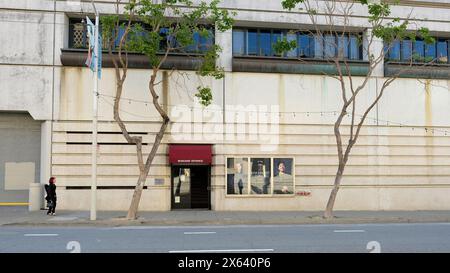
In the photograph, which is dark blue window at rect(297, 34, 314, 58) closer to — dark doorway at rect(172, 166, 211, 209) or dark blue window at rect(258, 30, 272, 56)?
dark blue window at rect(258, 30, 272, 56)

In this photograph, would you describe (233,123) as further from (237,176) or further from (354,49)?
(354,49)

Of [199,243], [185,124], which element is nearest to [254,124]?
[185,124]

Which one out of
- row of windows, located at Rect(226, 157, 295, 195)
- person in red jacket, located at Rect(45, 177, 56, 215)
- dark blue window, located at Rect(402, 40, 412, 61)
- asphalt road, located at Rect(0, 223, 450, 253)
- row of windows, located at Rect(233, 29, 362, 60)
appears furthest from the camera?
dark blue window, located at Rect(402, 40, 412, 61)

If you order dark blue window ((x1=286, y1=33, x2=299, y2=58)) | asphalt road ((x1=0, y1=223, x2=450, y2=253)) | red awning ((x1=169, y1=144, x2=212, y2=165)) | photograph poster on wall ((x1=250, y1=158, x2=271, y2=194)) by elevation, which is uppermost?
dark blue window ((x1=286, y1=33, x2=299, y2=58))

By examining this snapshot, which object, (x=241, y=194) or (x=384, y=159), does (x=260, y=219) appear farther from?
(x=384, y=159)

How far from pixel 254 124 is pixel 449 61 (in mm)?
11819

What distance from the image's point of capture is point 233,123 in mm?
21078

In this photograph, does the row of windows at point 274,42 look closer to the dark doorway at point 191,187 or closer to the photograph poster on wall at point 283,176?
the photograph poster on wall at point 283,176

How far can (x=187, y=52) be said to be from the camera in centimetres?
2102

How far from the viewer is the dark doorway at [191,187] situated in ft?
68.3

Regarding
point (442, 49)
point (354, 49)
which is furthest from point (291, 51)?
point (442, 49)

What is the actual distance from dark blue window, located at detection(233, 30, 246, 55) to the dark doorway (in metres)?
6.13

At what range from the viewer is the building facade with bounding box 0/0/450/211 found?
20062mm

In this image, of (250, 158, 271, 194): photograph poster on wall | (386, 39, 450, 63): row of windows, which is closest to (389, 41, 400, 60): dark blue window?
(386, 39, 450, 63): row of windows
